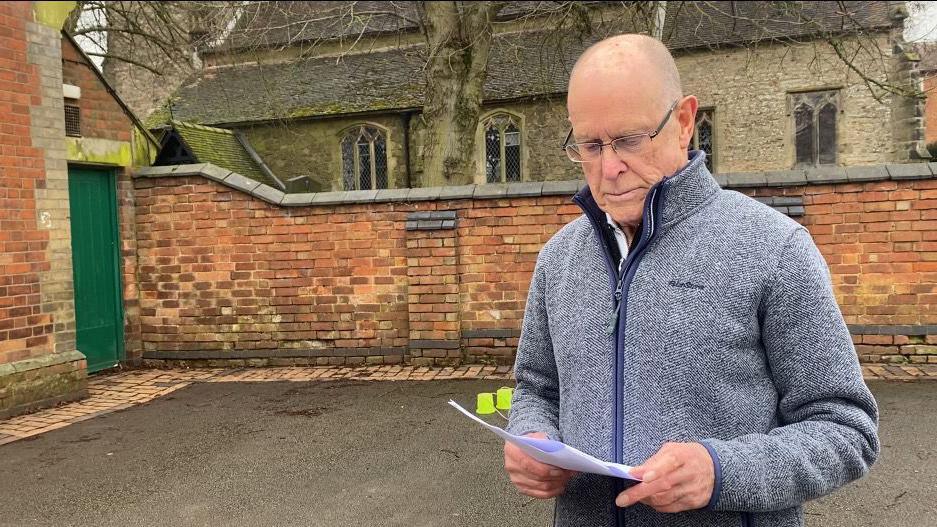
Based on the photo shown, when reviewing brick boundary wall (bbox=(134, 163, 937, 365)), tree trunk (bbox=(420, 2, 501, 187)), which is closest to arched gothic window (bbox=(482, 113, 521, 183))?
tree trunk (bbox=(420, 2, 501, 187))

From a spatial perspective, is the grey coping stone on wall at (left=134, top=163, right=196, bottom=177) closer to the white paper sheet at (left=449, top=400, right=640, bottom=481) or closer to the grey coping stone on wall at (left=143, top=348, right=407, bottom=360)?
the grey coping stone on wall at (left=143, top=348, right=407, bottom=360)

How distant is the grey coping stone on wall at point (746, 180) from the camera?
22.9 feet

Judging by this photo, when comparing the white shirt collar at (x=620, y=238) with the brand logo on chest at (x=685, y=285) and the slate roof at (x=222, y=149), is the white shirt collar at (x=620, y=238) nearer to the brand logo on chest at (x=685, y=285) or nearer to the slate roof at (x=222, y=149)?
the brand logo on chest at (x=685, y=285)

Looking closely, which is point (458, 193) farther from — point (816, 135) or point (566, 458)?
point (816, 135)

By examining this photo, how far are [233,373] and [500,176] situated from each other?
1245cm

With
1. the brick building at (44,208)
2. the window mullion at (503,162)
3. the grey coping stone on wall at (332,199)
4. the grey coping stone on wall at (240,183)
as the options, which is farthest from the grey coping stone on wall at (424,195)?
the window mullion at (503,162)

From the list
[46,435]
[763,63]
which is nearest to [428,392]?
[46,435]

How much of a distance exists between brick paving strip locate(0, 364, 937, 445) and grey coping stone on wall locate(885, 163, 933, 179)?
1.88m

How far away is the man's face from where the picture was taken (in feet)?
4.67

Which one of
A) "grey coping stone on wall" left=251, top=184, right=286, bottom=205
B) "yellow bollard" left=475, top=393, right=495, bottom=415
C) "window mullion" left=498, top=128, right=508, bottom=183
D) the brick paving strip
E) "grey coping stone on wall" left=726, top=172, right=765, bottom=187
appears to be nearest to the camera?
"yellow bollard" left=475, top=393, right=495, bottom=415

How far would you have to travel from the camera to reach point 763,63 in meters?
17.5

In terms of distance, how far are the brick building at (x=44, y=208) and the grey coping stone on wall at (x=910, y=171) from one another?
7.71 metres

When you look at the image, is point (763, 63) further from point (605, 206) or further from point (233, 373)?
point (605, 206)

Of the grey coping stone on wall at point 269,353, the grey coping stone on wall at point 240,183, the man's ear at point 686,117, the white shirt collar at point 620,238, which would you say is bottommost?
the grey coping stone on wall at point 269,353
